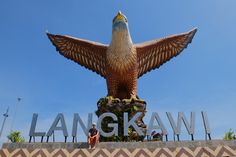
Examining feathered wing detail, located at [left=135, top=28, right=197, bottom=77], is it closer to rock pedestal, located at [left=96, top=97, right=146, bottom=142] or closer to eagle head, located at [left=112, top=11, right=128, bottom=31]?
eagle head, located at [left=112, top=11, right=128, bottom=31]

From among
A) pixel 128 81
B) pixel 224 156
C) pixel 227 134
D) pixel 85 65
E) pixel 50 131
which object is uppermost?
pixel 85 65

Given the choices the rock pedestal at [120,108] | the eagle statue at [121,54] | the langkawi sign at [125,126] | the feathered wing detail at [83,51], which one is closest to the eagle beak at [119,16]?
the eagle statue at [121,54]

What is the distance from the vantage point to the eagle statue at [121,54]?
18.1 meters

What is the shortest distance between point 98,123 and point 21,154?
3336 mm

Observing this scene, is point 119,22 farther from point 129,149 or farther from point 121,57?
point 129,149

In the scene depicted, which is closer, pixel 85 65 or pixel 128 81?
pixel 128 81

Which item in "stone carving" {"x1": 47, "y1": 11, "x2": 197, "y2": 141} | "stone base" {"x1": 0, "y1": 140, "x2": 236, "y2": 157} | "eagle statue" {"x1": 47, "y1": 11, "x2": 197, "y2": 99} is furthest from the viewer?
"eagle statue" {"x1": 47, "y1": 11, "x2": 197, "y2": 99}

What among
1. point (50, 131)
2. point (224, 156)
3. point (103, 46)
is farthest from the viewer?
point (103, 46)

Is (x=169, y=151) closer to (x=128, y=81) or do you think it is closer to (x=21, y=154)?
(x=21, y=154)

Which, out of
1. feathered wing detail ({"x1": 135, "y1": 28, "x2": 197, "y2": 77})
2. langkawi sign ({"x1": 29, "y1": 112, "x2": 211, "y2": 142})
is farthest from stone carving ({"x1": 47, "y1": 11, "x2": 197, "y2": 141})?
langkawi sign ({"x1": 29, "y1": 112, "x2": 211, "y2": 142})

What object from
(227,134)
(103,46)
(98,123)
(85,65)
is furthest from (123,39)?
(227,134)

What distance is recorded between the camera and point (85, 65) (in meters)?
20.4

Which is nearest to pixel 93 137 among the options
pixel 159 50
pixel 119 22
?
pixel 119 22

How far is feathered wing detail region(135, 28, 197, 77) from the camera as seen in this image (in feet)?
63.9
